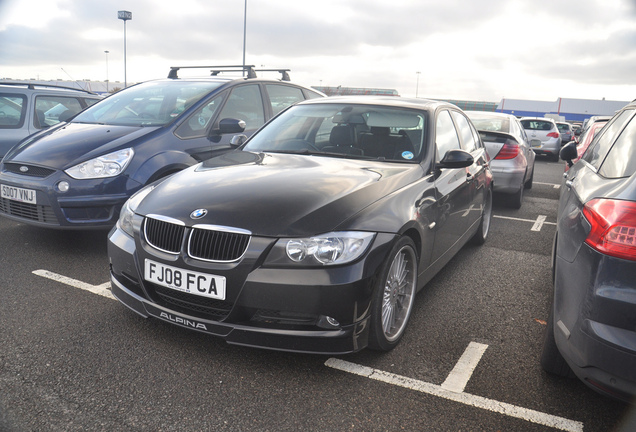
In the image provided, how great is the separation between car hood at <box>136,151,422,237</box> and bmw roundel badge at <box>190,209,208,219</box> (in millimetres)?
22

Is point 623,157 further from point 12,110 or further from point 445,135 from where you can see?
point 12,110

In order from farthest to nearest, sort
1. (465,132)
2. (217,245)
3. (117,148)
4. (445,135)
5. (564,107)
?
(564,107) → (465,132) → (117,148) → (445,135) → (217,245)

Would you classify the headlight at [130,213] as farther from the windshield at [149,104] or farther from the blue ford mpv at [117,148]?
the windshield at [149,104]

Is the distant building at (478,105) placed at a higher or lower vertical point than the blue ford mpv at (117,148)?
higher

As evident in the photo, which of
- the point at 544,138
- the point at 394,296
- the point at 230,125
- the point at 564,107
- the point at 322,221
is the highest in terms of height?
the point at 564,107

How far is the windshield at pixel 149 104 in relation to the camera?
17.3 feet

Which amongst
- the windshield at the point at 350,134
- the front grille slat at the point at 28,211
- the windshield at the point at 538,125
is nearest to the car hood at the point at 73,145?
the front grille slat at the point at 28,211

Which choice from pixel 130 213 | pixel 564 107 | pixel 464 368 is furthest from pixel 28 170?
pixel 564 107

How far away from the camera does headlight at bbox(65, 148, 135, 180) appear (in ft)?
14.6

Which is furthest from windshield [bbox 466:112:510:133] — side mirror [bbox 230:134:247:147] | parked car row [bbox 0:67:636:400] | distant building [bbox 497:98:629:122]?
distant building [bbox 497:98:629:122]

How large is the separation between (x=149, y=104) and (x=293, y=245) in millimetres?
3631

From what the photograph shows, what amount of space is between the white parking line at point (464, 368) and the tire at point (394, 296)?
1.26ft

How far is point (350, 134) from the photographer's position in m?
3.96

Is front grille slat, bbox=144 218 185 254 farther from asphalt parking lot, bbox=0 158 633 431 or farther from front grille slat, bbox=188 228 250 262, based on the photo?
asphalt parking lot, bbox=0 158 633 431
